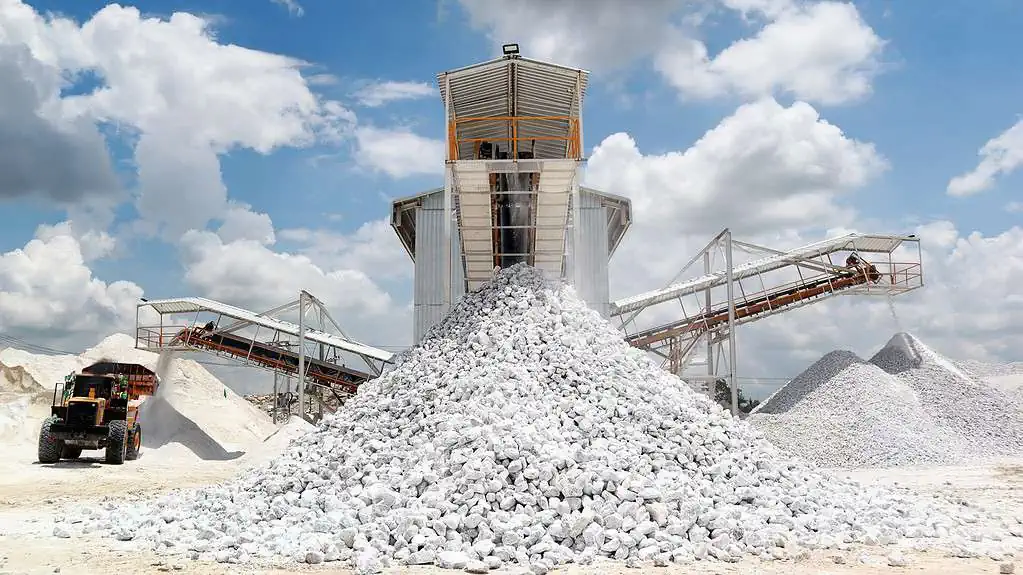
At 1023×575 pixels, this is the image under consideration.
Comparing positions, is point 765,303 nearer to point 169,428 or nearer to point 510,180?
point 510,180

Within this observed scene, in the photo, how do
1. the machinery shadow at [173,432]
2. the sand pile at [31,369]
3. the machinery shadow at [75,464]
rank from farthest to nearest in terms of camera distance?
the sand pile at [31,369] → the machinery shadow at [173,432] → the machinery shadow at [75,464]

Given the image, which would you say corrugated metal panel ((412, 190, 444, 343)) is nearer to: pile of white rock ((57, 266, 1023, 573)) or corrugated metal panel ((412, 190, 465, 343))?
corrugated metal panel ((412, 190, 465, 343))

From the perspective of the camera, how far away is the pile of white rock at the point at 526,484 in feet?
22.6

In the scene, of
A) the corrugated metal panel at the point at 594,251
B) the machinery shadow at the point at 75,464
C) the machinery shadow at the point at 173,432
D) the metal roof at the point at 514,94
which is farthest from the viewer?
the machinery shadow at the point at 173,432

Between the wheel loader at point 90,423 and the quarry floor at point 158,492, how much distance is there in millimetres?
428

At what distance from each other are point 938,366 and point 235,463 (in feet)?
65.1

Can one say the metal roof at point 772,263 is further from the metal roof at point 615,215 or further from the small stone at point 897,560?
the small stone at point 897,560

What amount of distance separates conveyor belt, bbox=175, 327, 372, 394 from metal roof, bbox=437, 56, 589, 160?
32.2 feet

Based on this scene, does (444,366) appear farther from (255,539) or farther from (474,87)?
(474,87)

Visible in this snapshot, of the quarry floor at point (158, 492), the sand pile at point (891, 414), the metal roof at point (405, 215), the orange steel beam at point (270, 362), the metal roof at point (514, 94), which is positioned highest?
the metal roof at point (514, 94)

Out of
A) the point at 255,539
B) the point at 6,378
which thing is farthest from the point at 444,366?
the point at 6,378

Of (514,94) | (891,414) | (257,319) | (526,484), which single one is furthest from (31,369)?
(891,414)

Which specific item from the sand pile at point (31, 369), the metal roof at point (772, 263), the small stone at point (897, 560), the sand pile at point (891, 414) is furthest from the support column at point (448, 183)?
the sand pile at point (31, 369)

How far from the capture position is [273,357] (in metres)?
22.3
